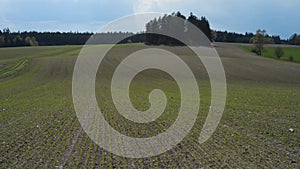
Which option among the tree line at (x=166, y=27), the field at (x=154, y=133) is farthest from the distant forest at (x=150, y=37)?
the field at (x=154, y=133)

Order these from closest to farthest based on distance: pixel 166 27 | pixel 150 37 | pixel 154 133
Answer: pixel 154 133
pixel 166 27
pixel 150 37

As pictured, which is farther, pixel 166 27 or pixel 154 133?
pixel 166 27

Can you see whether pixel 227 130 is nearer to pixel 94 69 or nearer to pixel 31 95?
pixel 31 95

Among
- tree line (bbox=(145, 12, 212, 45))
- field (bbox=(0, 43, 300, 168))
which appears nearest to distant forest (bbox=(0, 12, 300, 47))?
tree line (bbox=(145, 12, 212, 45))

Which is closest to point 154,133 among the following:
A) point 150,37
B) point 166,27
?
point 166,27

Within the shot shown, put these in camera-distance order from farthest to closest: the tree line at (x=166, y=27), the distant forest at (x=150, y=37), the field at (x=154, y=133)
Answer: the distant forest at (x=150, y=37) < the tree line at (x=166, y=27) < the field at (x=154, y=133)

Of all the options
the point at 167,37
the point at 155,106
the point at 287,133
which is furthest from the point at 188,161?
the point at 167,37

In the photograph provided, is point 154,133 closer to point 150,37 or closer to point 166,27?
point 166,27

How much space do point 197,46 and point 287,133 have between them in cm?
5404

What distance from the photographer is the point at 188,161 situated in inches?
314

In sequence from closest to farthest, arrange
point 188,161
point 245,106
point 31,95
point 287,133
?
point 188,161, point 287,133, point 245,106, point 31,95

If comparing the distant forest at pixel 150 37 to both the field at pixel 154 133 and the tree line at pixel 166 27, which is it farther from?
the field at pixel 154 133

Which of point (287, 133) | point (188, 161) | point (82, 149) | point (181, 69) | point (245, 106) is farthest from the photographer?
point (181, 69)

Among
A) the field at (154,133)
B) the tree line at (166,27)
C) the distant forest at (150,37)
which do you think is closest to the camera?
the field at (154,133)
